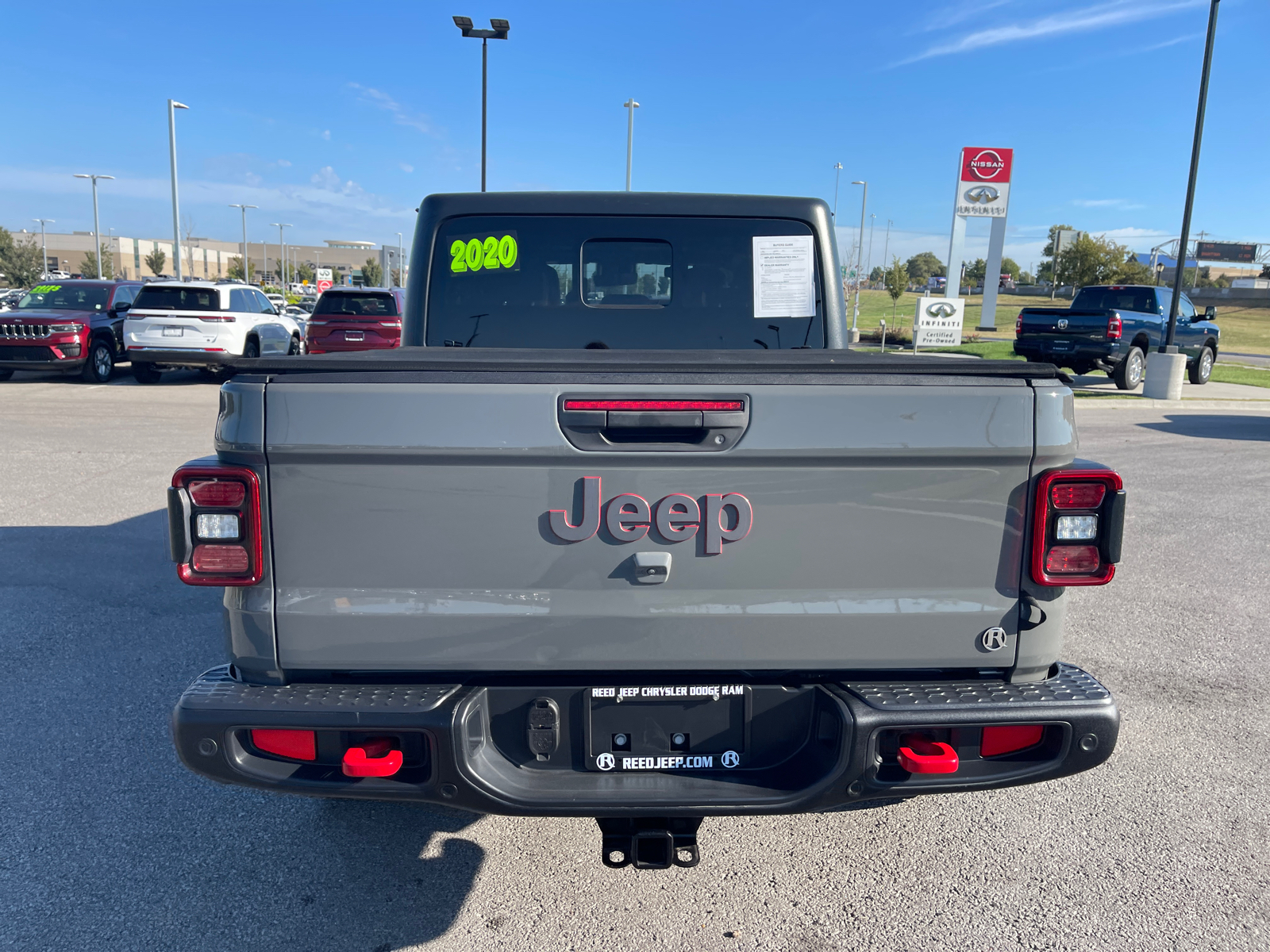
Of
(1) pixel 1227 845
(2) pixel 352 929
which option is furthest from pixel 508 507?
(1) pixel 1227 845

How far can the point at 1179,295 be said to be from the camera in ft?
55.8

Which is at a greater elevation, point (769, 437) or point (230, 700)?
point (769, 437)

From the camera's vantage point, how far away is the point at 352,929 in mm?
2662

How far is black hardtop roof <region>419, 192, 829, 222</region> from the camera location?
3.84 meters

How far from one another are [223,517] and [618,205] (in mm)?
2256

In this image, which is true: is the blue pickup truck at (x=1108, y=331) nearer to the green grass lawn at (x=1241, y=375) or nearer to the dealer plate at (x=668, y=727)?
the green grass lawn at (x=1241, y=375)

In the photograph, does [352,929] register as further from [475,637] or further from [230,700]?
[475,637]

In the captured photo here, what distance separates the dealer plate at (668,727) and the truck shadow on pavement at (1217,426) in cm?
1319

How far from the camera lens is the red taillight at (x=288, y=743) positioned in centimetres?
230

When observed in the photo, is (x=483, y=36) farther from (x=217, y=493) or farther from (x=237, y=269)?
(x=237, y=269)

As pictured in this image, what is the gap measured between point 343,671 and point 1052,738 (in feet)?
6.00

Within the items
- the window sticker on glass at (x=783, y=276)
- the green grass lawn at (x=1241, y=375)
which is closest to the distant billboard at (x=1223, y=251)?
the green grass lawn at (x=1241, y=375)

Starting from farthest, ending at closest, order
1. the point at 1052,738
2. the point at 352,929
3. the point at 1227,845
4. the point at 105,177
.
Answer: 1. the point at 105,177
2. the point at 1227,845
3. the point at 352,929
4. the point at 1052,738

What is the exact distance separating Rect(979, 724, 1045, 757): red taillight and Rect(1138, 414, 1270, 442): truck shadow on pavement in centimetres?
1271
